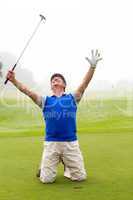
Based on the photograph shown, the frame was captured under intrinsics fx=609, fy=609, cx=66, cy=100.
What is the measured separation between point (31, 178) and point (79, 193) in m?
1.39

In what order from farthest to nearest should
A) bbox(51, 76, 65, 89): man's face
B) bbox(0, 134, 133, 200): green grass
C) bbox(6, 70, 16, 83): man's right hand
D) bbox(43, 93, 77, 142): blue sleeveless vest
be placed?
bbox(51, 76, 65, 89): man's face
bbox(43, 93, 77, 142): blue sleeveless vest
bbox(6, 70, 16, 83): man's right hand
bbox(0, 134, 133, 200): green grass

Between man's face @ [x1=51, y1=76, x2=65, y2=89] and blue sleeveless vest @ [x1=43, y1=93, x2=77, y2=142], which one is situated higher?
man's face @ [x1=51, y1=76, x2=65, y2=89]

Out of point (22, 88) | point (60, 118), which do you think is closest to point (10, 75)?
point (22, 88)

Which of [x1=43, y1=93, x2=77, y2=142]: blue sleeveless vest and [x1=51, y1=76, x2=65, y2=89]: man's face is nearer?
[x1=43, y1=93, x2=77, y2=142]: blue sleeveless vest

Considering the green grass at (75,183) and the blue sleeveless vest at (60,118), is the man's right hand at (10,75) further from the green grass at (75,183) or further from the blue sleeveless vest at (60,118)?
the green grass at (75,183)

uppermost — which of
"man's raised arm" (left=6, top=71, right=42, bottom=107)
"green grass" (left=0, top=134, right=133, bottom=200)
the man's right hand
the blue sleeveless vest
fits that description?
the man's right hand

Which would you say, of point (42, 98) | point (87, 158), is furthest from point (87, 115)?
point (42, 98)

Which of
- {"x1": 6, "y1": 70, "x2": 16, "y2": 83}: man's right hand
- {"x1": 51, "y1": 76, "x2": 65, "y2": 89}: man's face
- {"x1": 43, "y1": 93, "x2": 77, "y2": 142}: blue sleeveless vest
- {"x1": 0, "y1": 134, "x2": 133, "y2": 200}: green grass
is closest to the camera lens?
{"x1": 0, "y1": 134, "x2": 133, "y2": 200}: green grass

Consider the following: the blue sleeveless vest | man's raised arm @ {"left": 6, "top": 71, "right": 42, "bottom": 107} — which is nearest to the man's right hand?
man's raised arm @ {"left": 6, "top": 71, "right": 42, "bottom": 107}

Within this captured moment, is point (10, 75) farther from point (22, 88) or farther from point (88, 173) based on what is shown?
point (88, 173)

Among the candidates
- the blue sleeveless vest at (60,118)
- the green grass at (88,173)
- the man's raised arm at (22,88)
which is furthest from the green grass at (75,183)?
the man's raised arm at (22,88)

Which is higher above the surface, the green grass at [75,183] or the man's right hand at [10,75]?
the man's right hand at [10,75]

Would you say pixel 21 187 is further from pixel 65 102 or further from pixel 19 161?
pixel 19 161

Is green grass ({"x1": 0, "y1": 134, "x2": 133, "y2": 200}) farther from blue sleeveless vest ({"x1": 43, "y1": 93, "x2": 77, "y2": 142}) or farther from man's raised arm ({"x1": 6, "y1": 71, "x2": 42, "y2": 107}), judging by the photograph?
man's raised arm ({"x1": 6, "y1": 71, "x2": 42, "y2": 107})
